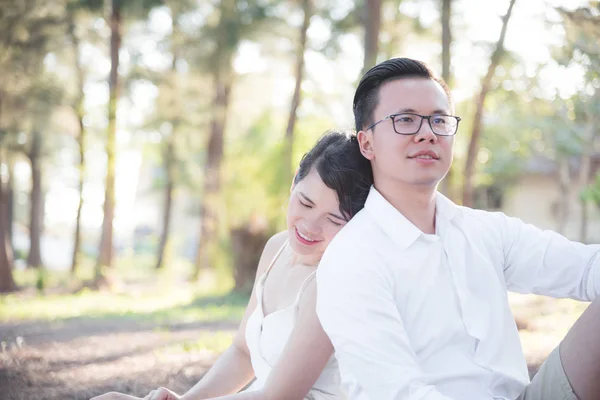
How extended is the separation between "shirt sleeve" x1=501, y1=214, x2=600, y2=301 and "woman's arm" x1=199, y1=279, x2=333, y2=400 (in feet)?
2.52

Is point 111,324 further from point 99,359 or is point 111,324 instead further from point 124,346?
point 99,359

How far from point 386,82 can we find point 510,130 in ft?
76.4

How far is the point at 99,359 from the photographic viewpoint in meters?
6.27

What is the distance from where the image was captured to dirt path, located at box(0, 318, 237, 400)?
4.80 metres

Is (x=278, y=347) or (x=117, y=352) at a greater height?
(x=278, y=347)

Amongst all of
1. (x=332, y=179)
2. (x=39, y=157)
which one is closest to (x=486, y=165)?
(x=39, y=157)

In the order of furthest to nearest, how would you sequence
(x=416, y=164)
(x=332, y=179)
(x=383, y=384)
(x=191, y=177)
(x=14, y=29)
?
(x=191, y=177) < (x=14, y=29) < (x=332, y=179) < (x=416, y=164) < (x=383, y=384)

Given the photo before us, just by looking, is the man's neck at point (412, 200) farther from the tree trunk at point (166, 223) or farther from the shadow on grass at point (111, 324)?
the tree trunk at point (166, 223)

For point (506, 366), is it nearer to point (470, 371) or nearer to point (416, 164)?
point (470, 371)

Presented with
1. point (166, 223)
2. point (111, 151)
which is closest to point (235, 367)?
point (111, 151)

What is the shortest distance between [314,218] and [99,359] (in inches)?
174

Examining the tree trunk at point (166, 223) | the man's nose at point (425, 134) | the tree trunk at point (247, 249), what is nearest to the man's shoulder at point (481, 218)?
the man's nose at point (425, 134)

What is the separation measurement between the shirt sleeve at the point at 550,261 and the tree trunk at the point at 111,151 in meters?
15.1

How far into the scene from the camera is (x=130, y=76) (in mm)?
17312
